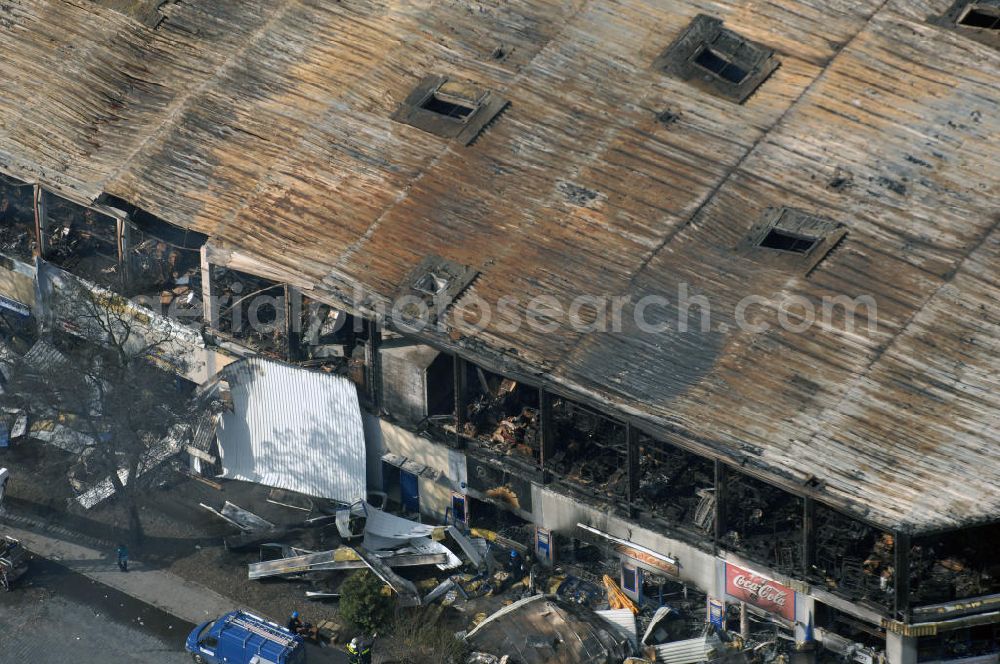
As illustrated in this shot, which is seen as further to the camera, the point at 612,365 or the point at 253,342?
the point at 253,342

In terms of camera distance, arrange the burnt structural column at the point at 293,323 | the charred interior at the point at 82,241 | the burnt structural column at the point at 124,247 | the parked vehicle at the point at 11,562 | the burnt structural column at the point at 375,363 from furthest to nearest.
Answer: the charred interior at the point at 82,241
the burnt structural column at the point at 124,247
the burnt structural column at the point at 293,323
the burnt structural column at the point at 375,363
the parked vehicle at the point at 11,562

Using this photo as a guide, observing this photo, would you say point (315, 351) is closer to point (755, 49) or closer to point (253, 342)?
point (253, 342)

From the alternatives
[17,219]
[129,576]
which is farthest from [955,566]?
[17,219]

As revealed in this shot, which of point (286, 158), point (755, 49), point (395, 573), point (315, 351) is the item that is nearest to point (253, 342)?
point (315, 351)

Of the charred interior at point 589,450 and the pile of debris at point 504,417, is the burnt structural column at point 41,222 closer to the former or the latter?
the pile of debris at point 504,417

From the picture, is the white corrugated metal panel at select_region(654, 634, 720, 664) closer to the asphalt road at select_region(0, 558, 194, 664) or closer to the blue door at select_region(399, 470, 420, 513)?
the blue door at select_region(399, 470, 420, 513)

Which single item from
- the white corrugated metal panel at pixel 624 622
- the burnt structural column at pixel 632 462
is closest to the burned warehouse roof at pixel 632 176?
the burnt structural column at pixel 632 462
